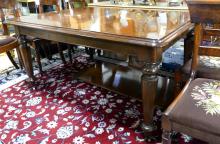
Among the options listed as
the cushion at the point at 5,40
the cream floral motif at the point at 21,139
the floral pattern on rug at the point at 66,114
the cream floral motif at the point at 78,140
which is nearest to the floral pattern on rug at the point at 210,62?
the floral pattern on rug at the point at 66,114

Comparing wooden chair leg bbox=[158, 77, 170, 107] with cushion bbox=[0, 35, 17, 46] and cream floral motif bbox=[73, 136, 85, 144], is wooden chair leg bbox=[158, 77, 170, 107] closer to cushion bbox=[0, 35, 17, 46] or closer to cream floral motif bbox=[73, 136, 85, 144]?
cream floral motif bbox=[73, 136, 85, 144]

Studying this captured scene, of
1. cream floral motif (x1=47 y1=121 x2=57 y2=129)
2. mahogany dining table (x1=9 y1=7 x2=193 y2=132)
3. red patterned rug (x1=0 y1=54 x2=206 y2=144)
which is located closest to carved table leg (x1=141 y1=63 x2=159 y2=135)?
mahogany dining table (x1=9 y1=7 x2=193 y2=132)

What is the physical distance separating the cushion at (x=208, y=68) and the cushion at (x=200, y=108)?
15cm

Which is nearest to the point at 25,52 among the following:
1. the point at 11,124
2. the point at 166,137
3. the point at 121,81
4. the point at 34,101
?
the point at 34,101

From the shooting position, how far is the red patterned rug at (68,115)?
1646 millimetres

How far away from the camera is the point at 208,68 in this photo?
4.80ft

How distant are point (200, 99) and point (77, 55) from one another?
7.97 feet

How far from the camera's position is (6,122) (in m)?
1.88

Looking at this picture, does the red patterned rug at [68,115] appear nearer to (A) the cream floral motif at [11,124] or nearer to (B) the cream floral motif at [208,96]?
(A) the cream floral motif at [11,124]

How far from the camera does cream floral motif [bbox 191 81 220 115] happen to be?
1.06 m

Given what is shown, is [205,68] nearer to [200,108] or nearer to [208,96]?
[208,96]

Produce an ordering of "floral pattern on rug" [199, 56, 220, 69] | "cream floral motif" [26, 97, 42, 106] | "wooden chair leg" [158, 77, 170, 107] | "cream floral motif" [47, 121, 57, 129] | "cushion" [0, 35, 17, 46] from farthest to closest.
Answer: "cushion" [0, 35, 17, 46] < "cream floral motif" [26, 97, 42, 106] < "wooden chair leg" [158, 77, 170, 107] < "cream floral motif" [47, 121, 57, 129] < "floral pattern on rug" [199, 56, 220, 69]

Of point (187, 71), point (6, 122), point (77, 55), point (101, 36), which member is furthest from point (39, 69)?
point (187, 71)

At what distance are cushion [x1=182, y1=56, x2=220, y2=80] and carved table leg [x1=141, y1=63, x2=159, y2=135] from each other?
27 cm
